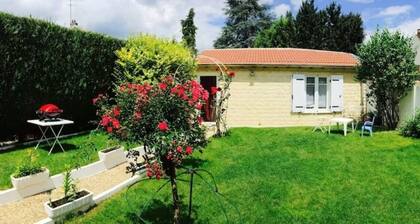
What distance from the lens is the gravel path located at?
24.0ft

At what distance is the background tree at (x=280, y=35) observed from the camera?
132 feet

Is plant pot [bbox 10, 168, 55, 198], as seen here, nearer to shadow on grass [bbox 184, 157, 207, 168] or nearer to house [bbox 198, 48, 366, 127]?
shadow on grass [bbox 184, 157, 207, 168]

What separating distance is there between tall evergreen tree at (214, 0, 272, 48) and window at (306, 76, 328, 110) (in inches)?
1181

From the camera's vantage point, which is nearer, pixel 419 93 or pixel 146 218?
pixel 146 218

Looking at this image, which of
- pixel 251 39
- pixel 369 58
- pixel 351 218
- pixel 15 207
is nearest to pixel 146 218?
pixel 15 207

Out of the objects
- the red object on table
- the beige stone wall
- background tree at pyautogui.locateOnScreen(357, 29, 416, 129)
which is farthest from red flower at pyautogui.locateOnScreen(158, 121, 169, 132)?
the beige stone wall

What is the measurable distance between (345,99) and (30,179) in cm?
1618

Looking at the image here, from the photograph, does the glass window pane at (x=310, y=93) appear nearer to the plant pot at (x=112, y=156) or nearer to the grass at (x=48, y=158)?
the grass at (x=48, y=158)

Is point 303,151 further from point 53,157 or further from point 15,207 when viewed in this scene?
point 15,207

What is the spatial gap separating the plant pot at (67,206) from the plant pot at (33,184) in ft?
3.56

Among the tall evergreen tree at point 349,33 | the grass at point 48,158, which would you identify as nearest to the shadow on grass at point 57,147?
the grass at point 48,158

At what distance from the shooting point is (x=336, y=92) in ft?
64.7

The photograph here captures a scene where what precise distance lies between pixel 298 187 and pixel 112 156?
16.8ft

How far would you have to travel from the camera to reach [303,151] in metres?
13.2
